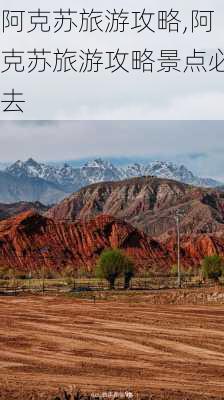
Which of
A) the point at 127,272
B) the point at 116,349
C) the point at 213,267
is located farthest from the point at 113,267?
the point at 116,349

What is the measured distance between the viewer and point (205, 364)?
1048 inches

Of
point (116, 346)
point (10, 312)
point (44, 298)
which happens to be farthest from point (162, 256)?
point (116, 346)

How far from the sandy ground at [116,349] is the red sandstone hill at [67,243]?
278ft

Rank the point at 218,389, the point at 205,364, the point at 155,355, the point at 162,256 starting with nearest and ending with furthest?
the point at 218,389, the point at 205,364, the point at 155,355, the point at 162,256

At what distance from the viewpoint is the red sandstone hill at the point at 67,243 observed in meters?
134

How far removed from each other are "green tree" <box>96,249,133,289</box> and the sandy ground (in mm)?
33137

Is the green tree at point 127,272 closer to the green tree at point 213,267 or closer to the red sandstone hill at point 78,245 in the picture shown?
the green tree at point 213,267

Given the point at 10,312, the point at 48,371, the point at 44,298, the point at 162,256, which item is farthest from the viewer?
the point at 162,256

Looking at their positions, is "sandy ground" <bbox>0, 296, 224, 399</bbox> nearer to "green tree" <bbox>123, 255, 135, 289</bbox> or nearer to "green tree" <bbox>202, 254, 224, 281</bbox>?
"green tree" <bbox>123, 255, 135, 289</bbox>

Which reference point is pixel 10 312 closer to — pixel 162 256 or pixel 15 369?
pixel 15 369

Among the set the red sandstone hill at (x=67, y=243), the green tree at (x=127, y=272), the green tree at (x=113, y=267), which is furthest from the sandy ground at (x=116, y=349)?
the red sandstone hill at (x=67, y=243)

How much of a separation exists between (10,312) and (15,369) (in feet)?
69.5

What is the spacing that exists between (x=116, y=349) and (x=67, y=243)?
114397 millimetres

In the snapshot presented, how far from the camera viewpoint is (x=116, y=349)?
3017 cm
